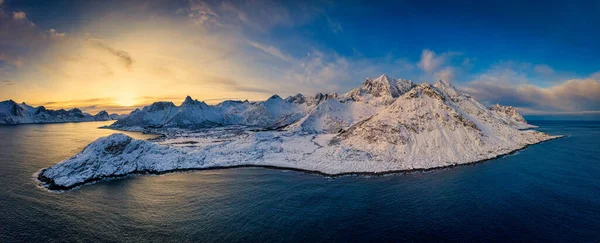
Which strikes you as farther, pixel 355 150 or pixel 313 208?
pixel 355 150

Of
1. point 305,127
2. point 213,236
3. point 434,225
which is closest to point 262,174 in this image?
point 213,236

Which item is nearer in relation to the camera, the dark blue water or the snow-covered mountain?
the dark blue water

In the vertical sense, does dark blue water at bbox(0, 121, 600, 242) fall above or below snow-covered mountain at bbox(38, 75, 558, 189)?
below

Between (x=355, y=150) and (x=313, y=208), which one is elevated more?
(x=355, y=150)

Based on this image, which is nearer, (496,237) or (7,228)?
(496,237)

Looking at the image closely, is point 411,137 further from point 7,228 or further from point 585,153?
point 7,228

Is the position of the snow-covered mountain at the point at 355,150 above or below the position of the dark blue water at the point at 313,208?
above

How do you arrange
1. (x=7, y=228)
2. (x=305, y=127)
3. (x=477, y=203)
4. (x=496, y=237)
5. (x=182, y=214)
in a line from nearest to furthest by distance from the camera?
(x=496, y=237)
(x=7, y=228)
(x=182, y=214)
(x=477, y=203)
(x=305, y=127)

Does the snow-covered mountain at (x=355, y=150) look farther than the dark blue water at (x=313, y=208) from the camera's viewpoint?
Yes
